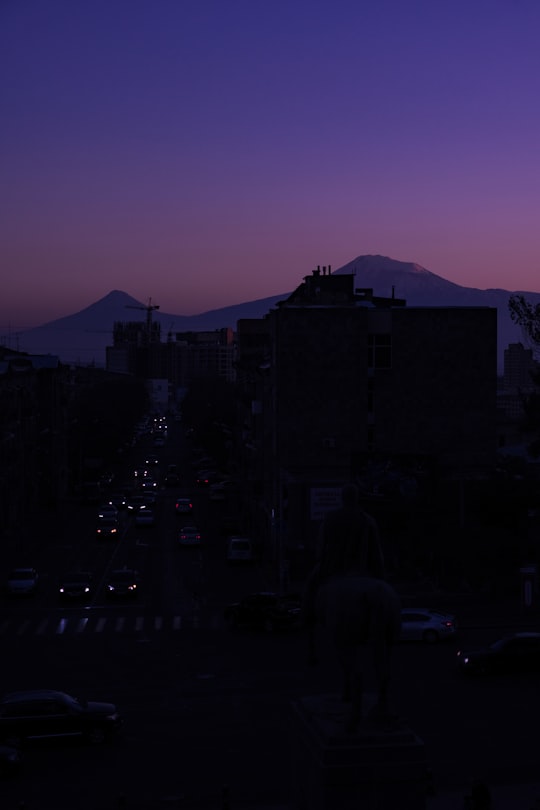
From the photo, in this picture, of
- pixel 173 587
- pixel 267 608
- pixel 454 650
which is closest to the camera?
pixel 454 650

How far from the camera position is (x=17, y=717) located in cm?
1927

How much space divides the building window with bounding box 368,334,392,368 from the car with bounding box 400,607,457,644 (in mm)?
17104

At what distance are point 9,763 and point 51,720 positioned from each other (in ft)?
5.26

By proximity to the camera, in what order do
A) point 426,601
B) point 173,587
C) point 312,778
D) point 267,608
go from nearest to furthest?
point 312,778 → point 267,608 → point 426,601 → point 173,587

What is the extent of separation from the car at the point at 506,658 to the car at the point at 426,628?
3997 millimetres

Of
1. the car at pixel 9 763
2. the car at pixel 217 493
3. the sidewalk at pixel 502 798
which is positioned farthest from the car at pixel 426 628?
the car at pixel 217 493

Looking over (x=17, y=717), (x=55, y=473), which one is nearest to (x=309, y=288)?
(x=55, y=473)

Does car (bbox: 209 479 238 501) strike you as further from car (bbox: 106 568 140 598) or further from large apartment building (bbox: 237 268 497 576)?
car (bbox: 106 568 140 598)

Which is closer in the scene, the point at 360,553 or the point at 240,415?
the point at 360,553

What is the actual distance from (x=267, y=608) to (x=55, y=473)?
4298 centimetres

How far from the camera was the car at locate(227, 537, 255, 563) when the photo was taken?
4597 cm

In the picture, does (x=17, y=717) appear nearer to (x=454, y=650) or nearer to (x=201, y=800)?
(x=201, y=800)

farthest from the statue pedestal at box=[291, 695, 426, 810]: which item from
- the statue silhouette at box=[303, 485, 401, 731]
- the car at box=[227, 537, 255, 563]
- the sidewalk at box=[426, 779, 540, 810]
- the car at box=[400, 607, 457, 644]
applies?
the car at box=[227, 537, 255, 563]

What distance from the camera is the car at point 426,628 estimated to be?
29.1 meters
